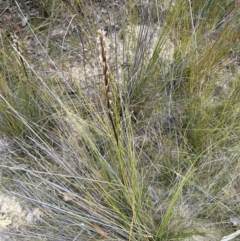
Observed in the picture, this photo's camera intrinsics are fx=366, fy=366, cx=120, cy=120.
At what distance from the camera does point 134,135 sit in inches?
58.9

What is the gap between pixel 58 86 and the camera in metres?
1.52

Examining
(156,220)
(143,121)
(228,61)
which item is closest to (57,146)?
(143,121)

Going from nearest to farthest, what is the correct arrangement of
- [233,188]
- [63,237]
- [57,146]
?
[63,237]
[233,188]
[57,146]

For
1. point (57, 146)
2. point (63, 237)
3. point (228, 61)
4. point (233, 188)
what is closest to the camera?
point (63, 237)

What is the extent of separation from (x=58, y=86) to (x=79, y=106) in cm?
12

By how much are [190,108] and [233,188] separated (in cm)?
37

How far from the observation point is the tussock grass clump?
1.23 meters

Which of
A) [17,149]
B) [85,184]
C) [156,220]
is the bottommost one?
[156,220]

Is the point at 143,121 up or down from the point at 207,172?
up

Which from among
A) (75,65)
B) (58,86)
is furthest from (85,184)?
(75,65)

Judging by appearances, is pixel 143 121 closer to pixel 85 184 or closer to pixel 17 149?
pixel 85 184

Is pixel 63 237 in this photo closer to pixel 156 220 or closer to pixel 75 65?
pixel 156 220

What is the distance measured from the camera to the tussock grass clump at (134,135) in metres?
1.23

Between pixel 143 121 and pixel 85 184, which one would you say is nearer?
pixel 85 184
